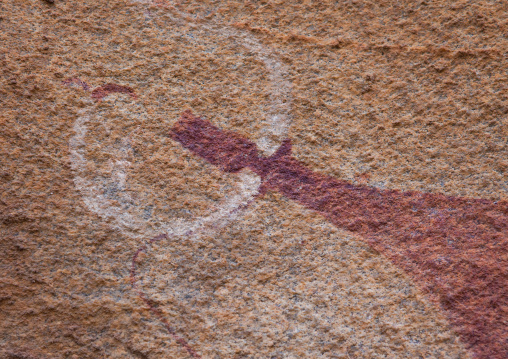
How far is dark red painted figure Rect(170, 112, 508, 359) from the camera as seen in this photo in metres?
0.68

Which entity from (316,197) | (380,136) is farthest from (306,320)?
(380,136)

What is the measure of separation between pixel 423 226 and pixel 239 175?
29 centimetres

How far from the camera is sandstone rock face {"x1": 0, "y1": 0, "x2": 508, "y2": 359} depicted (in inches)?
27.0

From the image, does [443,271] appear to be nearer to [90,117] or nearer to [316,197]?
[316,197]

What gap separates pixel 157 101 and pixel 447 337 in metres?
0.57

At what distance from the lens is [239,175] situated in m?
0.75

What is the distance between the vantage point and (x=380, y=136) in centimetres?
75

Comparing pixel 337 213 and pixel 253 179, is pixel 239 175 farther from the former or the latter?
pixel 337 213

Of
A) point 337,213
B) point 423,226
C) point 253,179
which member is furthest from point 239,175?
point 423,226

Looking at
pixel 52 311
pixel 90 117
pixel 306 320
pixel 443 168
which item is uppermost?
pixel 443 168

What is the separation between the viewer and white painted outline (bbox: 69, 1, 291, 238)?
2.35 ft

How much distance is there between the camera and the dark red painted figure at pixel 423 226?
684 millimetres

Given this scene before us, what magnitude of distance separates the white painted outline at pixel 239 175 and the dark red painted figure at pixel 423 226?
0.02 m

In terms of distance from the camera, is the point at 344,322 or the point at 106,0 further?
the point at 106,0
